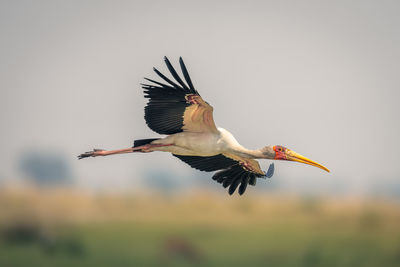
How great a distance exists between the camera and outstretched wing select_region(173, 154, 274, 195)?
19438 mm

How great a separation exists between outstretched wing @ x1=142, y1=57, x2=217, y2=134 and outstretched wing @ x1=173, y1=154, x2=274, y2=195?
1.51m

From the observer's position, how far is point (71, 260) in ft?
173

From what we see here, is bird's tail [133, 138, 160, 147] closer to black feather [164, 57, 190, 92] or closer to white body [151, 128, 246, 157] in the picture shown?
white body [151, 128, 246, 157]

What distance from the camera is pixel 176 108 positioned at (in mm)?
17484

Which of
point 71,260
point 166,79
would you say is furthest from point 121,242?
point 166,79

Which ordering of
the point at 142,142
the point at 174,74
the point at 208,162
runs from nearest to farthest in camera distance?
the point at 174,74, the point at 142,142, the point at 208,162

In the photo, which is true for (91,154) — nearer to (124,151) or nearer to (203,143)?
(124,151)

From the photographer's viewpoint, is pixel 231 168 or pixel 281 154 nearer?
pixel 281 154

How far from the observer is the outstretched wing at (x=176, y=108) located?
1694cm

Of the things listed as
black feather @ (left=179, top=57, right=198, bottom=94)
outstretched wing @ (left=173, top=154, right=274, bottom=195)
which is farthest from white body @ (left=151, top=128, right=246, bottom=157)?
black feather @ (left=179, top=57, right=198, bottom=94)

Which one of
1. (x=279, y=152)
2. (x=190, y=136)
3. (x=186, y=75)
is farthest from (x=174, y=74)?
(x=279, y=152)

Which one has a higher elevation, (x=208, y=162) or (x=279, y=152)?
(x=279, y=152)

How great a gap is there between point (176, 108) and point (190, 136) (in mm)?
923

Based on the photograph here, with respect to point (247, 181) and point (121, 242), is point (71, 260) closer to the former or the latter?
point (121, 242)
